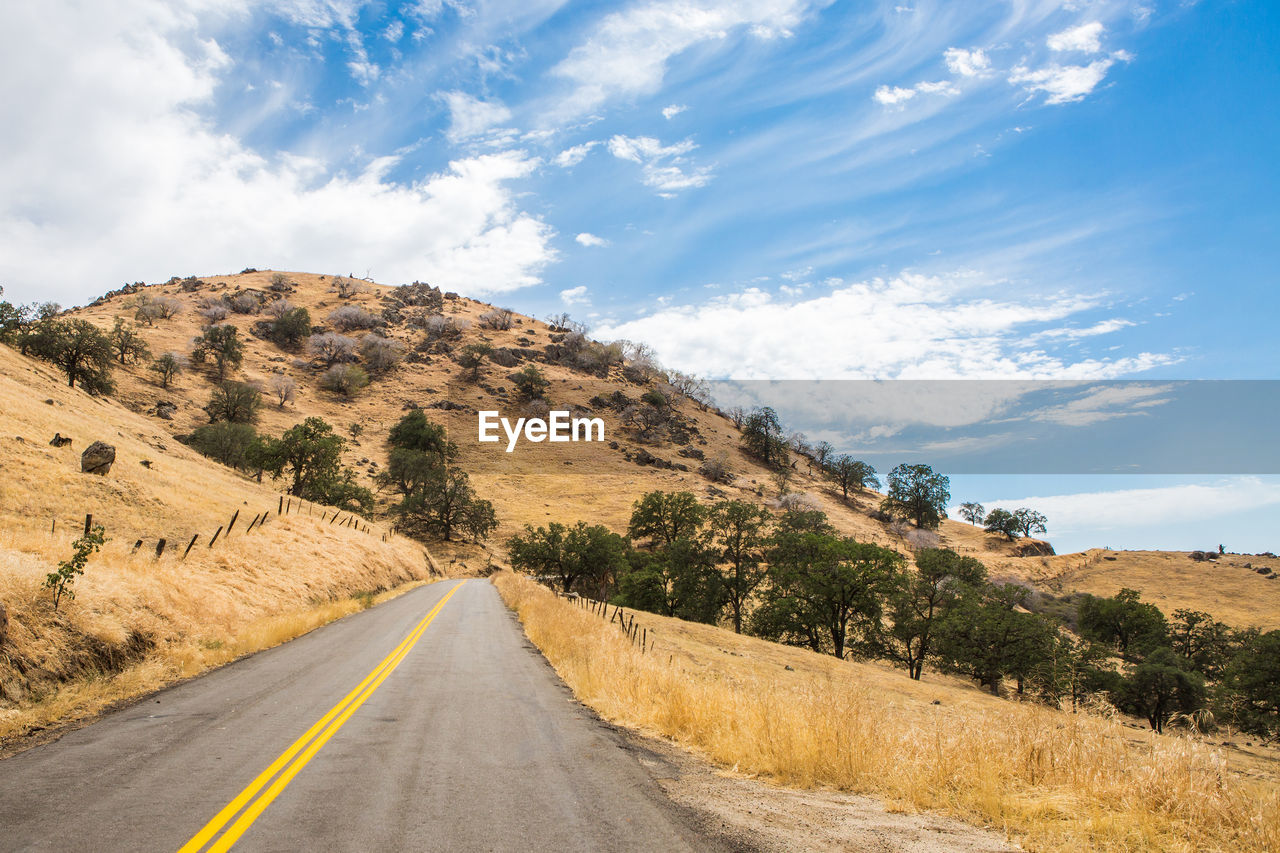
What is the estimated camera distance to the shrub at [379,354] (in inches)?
4796

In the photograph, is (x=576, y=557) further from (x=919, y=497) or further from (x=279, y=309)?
(x=279, y=309)

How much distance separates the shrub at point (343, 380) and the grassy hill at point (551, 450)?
1626 mm

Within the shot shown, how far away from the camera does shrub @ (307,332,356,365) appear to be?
118 m

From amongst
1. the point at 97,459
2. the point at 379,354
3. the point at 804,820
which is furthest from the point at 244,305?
the point at 804,820

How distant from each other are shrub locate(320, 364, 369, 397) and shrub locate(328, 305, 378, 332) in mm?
32068

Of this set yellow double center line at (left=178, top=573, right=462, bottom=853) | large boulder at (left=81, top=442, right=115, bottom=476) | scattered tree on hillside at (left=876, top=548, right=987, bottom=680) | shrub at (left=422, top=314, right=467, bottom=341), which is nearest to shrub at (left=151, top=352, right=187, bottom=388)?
shrub at (left=422, top=314, right=467, bottom=341)

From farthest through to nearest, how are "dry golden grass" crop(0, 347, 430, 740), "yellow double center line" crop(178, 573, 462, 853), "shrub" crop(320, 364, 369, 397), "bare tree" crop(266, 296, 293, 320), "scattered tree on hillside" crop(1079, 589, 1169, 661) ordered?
"bare tree" crop(266, 296, 293, 320), "shrub" crop(320, 364, 369, 397), "scattered tree on hillside" crop(1079, 589, 1169, 661), "dry golden grass" crop(0, 347, 430, 740), "yellow double center line" crop(178, 573, 462, 853)

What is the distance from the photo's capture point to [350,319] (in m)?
138

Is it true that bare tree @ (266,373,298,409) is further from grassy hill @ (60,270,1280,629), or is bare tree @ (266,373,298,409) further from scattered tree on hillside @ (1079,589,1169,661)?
scattered tree on hillside @ (1079,589,1169,661)

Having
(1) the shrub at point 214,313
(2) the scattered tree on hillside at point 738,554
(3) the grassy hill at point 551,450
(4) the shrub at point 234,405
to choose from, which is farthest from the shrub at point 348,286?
(2) the scattered tree on hillside at point 738,554

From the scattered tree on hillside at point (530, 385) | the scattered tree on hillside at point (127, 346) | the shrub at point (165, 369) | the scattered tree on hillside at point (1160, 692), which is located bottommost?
the scattered tree on hillside at point (1160, 692)

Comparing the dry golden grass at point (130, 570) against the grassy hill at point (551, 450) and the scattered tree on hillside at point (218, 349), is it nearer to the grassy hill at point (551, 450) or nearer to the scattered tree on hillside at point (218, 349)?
the grassy hill at point (551, 450)

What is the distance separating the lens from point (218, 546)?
2153 cm

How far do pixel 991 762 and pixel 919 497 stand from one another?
368ft
